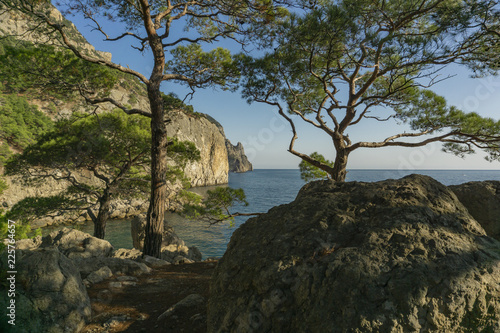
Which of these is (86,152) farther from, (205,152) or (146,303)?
(205,152)

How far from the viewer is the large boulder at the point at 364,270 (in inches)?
61.4

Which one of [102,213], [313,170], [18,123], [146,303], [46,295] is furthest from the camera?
[18,123]

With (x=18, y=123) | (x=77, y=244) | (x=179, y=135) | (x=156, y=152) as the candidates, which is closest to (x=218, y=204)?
(x=156, y=152)

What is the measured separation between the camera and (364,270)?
1694mm

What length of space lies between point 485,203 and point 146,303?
18.2 ft

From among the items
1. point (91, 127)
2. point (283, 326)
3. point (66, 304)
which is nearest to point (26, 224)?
point (91, 127)

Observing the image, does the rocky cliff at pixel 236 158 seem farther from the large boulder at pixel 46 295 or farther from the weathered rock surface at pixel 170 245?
the large boulder at pixel 46 295

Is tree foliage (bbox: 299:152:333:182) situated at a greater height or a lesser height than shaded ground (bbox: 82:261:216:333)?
greater

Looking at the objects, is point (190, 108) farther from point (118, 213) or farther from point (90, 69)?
point (118, 213)

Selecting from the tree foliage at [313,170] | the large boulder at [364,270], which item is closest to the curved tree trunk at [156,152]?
the large boulder at [364,270]

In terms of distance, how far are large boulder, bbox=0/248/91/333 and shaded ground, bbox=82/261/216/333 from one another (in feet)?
0.71

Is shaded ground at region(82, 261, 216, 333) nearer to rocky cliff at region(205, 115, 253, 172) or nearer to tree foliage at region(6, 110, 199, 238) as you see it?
tree foliage at region(6, 110, 199, 238)

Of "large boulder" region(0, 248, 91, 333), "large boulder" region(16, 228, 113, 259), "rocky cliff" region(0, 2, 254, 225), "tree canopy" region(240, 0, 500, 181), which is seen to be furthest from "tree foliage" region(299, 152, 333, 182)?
"rocky cliff" region(0, 2, 254, 225)

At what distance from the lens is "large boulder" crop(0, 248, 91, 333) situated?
235 cm
